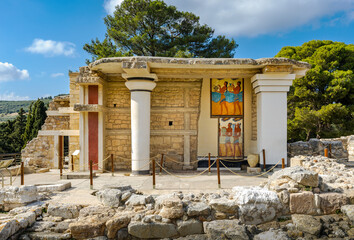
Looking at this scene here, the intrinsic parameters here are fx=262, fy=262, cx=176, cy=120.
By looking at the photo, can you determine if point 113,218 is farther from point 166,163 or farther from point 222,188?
point 166,163

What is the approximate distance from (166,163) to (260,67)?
460cm

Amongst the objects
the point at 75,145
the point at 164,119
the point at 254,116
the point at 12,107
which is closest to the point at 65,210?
the point at 75,145

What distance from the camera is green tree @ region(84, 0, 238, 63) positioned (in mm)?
16344

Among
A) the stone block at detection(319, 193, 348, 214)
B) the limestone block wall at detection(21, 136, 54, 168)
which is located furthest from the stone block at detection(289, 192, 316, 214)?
the limestone block wall at detection(21, 136, 54, 168)

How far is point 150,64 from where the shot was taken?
7.95 meters

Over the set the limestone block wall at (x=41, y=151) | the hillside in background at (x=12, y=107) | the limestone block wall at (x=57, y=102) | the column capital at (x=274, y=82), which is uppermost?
the hillside in background at (x=12, y=107)

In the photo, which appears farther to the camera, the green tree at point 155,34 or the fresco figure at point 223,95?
the green tree at point 155,34

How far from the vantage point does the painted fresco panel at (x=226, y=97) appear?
988cm

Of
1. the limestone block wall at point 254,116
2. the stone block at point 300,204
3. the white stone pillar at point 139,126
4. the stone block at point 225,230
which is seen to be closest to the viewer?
the stone block at point 225,230

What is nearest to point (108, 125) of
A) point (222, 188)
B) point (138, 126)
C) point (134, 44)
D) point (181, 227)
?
point (138, 126)

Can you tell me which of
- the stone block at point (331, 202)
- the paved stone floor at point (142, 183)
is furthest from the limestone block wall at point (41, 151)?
the stone block at point (331, 202)

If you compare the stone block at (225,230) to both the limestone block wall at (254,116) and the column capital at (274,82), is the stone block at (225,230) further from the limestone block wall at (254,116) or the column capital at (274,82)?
the limestone block wall at (254,116)

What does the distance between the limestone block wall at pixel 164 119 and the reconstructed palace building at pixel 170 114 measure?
36mm

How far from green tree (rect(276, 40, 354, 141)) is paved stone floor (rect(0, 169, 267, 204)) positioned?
30.5 feet
